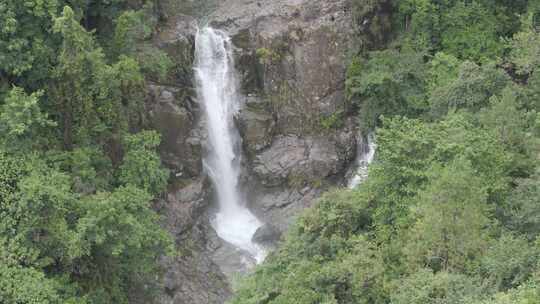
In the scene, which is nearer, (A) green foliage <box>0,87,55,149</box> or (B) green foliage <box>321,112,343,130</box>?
(A) green foliage <box>0,87,55,149</box>

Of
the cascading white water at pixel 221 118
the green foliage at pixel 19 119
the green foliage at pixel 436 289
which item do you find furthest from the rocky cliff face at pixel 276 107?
the green foliage at pixel 436 289

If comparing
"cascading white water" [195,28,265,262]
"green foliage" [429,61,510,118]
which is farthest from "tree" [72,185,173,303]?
"green foliage" [429,61,510,118]

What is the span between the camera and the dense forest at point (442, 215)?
1345 cm

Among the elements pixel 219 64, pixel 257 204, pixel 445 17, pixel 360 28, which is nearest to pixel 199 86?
pixel 219 64

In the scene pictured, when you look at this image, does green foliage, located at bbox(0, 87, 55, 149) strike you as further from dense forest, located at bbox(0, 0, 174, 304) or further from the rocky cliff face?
the rocky cliff face

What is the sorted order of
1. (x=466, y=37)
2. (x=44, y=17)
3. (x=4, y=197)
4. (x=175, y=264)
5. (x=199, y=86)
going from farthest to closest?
1. (x=199, y=86)
2. (x=466, y=37)
3. (x=175, y=264)
4. (x=44, y=17)
5. (x=4, y=197)

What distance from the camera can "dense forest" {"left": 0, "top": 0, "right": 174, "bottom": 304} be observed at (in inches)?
659

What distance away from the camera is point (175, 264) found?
2269cm

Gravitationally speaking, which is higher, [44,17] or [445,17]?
[44,17]

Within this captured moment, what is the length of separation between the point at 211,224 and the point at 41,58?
404 inches

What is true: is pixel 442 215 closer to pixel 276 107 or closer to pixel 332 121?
pixel 332 121

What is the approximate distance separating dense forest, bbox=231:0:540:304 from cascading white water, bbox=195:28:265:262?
8.90 metres

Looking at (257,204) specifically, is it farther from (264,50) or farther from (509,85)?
(509,85)

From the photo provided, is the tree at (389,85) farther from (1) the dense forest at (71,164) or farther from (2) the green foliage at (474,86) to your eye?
(1) the dense forest at (71,164)
